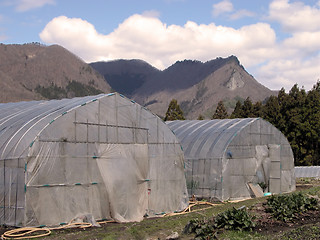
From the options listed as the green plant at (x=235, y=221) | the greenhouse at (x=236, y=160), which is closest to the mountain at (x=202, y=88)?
the greenhouse at (x=236, y=160)

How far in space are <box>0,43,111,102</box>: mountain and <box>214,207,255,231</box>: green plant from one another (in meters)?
112

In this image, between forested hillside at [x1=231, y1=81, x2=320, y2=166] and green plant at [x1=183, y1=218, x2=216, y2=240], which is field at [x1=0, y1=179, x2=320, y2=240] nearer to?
green plant at [x1=183, y1=218, x2=216, y2=240]

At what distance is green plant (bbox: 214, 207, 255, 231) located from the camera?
1425cm

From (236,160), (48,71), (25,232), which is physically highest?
(48,71)

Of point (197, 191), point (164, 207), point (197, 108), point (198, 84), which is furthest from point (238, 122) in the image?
point (198, 84)

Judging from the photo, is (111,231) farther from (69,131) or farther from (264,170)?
(264,170)

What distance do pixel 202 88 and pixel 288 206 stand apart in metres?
160

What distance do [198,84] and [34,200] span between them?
166126 mm

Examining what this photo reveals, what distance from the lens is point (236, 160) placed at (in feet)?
88.1

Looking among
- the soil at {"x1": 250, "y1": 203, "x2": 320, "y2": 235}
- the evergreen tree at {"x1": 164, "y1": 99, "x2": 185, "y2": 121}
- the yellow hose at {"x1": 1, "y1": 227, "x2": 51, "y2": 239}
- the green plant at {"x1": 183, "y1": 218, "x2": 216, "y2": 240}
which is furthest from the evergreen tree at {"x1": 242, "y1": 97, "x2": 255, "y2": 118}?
the yellow hose at {"x1": 1, "y1": 227, "x2": 51, "y2": 239}

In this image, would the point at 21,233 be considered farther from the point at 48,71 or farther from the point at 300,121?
the point at 48,71

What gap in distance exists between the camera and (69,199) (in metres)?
17.4

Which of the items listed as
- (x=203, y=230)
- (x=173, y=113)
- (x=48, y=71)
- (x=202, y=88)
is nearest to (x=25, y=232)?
(x=203, y=230)

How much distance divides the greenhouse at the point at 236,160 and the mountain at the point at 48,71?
9977 centimetres
